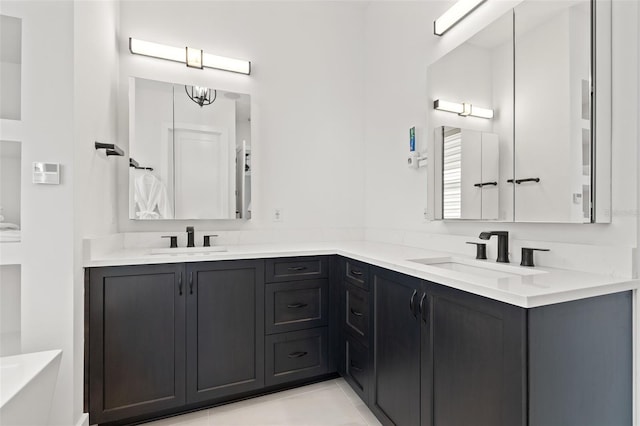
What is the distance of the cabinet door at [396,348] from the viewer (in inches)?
56.2

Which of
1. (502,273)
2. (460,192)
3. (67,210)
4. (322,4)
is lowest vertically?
(502,273)

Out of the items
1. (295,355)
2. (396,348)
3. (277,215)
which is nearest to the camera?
(396,348)

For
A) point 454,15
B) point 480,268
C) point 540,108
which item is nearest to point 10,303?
point 480,268

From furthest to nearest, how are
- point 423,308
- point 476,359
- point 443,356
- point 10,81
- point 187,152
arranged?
point 187,152 < point 10,81 < point 423,308 < point 443,356 < point 476,359

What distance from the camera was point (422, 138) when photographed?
2.23 meters

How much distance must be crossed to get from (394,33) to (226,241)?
2.20 metres

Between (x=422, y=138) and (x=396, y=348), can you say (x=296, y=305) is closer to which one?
(x=396, y=348)

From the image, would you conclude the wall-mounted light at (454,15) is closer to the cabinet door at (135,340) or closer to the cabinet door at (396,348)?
the cabinet door at (396,348)

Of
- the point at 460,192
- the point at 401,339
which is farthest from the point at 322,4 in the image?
the point at 401,339

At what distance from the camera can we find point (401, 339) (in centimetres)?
152

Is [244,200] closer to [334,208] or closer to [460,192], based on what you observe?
[334,208]

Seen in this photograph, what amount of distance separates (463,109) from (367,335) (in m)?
1.46

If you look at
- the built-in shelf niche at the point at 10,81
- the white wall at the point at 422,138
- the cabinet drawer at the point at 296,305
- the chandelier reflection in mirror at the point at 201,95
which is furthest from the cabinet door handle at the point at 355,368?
the built-in shelf niche at the point at 10,81

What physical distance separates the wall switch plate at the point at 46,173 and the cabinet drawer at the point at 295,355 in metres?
1.43
